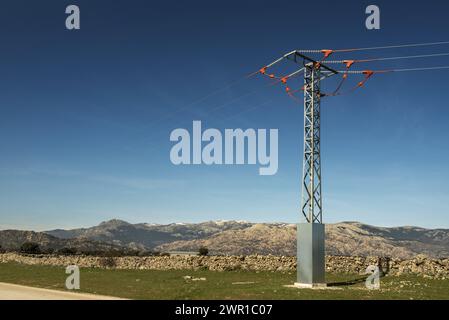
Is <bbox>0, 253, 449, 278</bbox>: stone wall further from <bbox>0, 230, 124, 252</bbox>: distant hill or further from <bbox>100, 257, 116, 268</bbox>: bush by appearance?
<bbox>0, 230, 124, 252</bbox>: distant hill

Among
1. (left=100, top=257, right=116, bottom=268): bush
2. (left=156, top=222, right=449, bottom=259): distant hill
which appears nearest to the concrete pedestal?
(left=100, top=257, right=116, bottom=268): bush

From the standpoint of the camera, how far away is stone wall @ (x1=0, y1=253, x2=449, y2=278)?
127ft

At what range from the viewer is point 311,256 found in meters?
28.7

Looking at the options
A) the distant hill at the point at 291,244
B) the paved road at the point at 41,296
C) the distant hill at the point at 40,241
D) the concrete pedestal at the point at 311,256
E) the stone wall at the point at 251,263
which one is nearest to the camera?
the paved road at the point at 41,296

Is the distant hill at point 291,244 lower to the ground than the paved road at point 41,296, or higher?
lower

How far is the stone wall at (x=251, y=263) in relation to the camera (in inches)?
1522

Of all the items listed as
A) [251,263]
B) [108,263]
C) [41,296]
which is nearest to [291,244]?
[108,263]

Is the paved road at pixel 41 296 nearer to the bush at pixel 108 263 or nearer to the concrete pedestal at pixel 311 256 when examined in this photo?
the concrete pedestal at pixel 311 256

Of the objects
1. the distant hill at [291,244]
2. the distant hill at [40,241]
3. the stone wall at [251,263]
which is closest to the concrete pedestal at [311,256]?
the stone wall at [251,263]

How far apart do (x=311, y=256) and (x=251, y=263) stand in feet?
60.1

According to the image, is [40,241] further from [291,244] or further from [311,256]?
[311,256]

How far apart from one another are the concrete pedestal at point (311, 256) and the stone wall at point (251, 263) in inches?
485

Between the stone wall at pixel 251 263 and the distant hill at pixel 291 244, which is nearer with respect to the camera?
the stone wall at pixel 251 263
